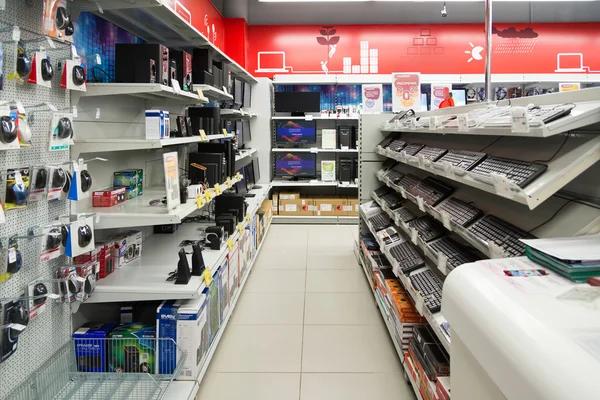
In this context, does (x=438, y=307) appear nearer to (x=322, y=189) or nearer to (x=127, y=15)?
(x=127, y=15)

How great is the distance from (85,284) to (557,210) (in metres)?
2.17

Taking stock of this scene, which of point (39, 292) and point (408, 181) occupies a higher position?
point (408, 181)

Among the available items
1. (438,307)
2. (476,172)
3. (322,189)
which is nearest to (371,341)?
(438,307)

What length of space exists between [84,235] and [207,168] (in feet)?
4.80

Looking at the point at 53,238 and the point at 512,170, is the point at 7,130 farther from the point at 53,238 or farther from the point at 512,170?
the point at 512,170

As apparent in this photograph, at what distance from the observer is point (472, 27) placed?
25.2 feet

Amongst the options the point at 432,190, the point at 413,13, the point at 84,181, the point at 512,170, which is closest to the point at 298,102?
the point at 413,13

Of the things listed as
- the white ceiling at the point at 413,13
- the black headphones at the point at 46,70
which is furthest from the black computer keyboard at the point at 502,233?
the white ceiling at the point at 413,13

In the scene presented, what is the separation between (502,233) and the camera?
77.4 inches

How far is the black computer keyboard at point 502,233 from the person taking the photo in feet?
5.79

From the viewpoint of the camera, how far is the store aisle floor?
267cm

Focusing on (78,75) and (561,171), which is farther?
(78,75)

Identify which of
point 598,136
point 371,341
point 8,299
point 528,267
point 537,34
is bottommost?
point 371,341

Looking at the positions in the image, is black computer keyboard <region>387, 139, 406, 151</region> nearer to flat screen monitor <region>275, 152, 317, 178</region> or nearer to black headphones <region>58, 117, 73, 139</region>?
black headphones <region>58, 117, 73, 139</region>
